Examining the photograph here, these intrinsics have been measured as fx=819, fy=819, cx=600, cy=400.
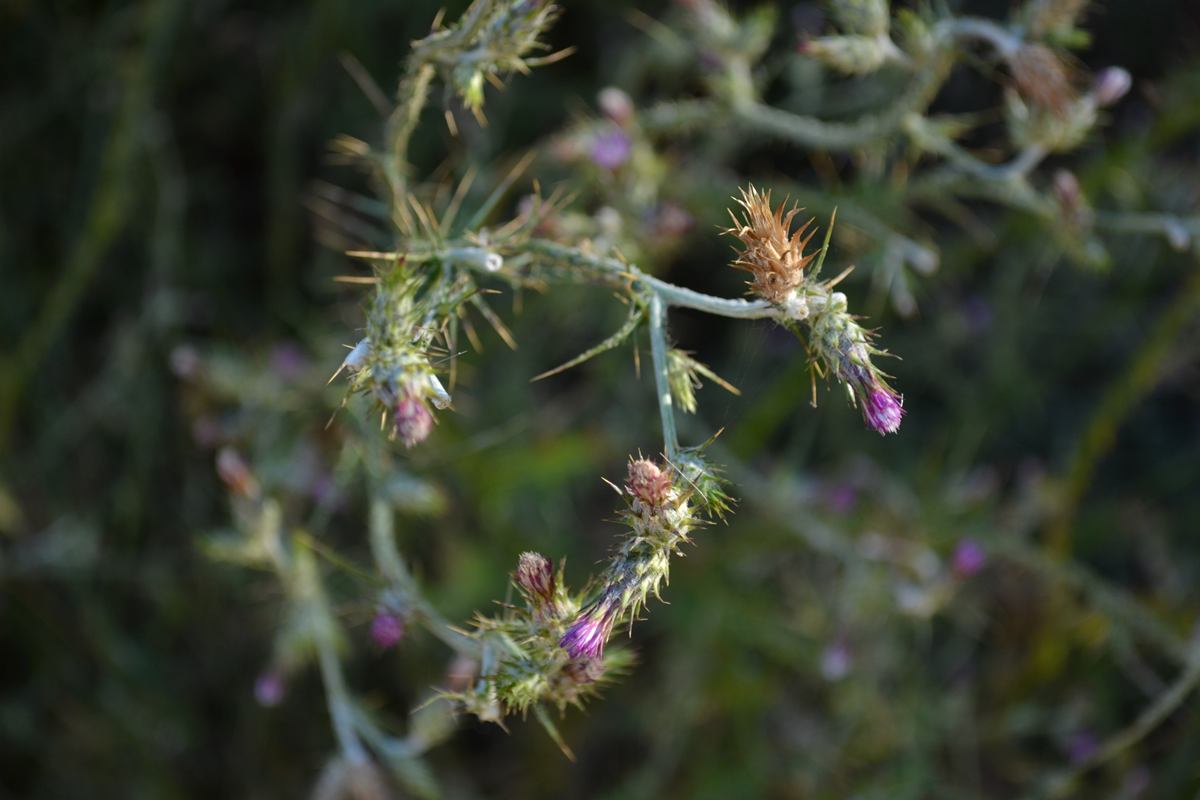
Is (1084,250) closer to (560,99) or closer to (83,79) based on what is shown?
(560,99)

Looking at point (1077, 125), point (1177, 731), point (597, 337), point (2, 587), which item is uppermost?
point (1077, 125)

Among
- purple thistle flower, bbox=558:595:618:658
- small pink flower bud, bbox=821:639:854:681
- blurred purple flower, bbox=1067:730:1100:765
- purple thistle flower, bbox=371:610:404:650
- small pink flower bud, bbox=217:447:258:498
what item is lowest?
blurred purple flower, bbox=1067:730:1100:765

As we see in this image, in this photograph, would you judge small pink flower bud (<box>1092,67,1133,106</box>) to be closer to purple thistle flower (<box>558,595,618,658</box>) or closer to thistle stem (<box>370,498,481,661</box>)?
purple thistle flower (<box>558,595,618,658</box>)

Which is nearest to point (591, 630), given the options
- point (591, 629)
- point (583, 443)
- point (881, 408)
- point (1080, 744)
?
point (591, 629)

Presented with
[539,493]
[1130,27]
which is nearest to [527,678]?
[539,493]

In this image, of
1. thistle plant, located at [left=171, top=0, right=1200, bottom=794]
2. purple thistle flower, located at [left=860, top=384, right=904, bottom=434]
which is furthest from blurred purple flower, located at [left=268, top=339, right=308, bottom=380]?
purple thistle flower, located at [left=860, top=384, right=904, bottom=434]
